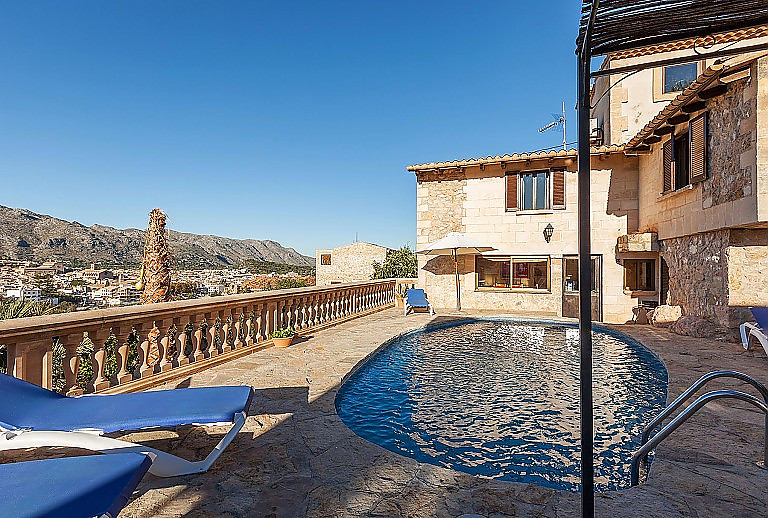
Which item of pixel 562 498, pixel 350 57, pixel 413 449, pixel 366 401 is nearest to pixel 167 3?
pixel 350 57

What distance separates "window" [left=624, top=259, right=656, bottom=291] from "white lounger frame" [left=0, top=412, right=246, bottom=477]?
14.5 metres

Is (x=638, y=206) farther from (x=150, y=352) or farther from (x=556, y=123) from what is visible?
(x=150, y=352)

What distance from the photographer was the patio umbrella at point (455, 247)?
15.0m

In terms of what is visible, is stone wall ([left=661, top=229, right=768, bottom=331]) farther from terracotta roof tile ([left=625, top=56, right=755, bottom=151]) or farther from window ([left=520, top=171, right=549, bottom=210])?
Answer: window ([left=520, top=171, right=549, bottom=210])

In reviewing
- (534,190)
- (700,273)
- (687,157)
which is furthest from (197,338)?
(534,190)

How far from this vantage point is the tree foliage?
89.5 ft

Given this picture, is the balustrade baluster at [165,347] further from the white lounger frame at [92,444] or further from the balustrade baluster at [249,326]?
the white lounger frame at [92,444]

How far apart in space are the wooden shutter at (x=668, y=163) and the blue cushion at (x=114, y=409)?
39.9 ft

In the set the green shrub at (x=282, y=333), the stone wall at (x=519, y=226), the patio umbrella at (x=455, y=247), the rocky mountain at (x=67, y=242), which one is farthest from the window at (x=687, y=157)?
the rocky mountain at (x=67, y=242)

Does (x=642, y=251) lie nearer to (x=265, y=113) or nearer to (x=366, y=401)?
(x=366, y=401)

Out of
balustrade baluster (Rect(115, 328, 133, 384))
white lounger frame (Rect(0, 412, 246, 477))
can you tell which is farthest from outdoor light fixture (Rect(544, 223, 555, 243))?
white lounger frame (Rect(0, 412, 246, 477))

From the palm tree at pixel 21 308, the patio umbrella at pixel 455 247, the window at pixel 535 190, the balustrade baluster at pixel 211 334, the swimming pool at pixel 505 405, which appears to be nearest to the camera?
the swimming pool at pixel 505 405

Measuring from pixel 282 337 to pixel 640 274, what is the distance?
12077 mm

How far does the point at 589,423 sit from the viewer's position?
1.98m
